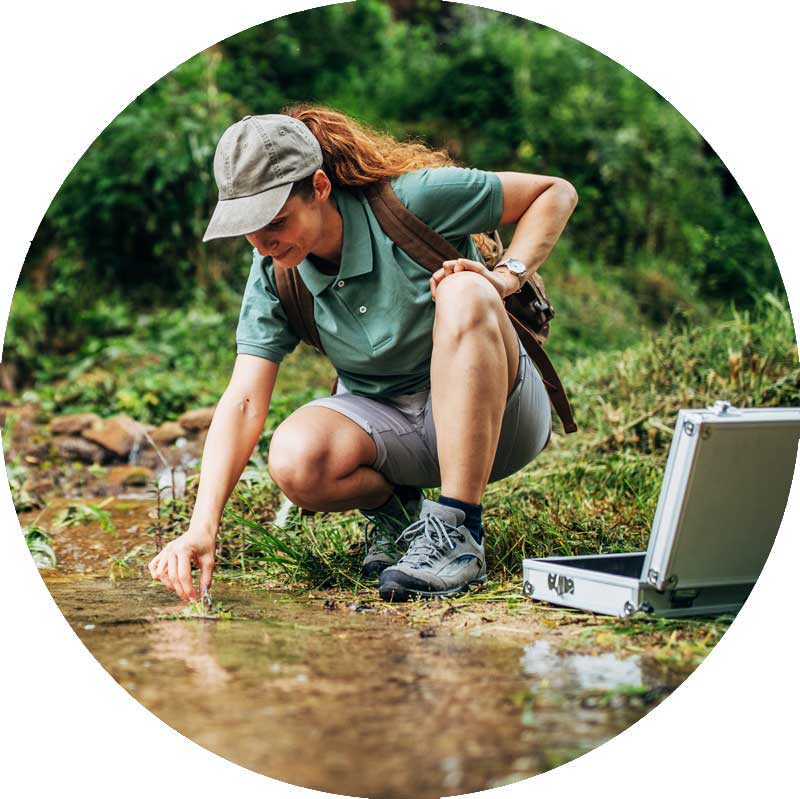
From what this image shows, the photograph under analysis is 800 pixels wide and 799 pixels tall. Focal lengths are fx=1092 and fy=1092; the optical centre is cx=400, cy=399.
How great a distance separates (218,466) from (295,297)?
42 cm

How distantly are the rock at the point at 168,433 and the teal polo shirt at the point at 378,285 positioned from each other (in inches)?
72.5

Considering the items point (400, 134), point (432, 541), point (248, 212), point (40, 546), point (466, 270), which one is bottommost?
point (40, 546)

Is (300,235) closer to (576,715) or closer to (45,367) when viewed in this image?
(576,715)

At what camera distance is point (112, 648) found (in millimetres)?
2051

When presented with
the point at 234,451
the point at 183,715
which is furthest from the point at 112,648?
the point at 234,451

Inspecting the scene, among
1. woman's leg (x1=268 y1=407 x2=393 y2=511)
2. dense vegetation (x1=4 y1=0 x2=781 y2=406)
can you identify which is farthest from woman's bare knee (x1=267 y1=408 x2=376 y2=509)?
dense vegetation (x1=4 y1=0 x2=781 y2=406)

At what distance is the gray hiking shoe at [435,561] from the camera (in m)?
2.28

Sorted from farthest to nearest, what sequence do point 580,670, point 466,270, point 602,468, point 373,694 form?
point 602,468, point 466,270, point 580,670, point 373,694

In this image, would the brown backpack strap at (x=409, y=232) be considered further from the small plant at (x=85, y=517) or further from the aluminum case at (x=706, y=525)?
the small plant at (x=85, y=517)

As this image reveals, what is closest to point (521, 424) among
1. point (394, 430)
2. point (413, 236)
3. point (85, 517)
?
point (394, 430)

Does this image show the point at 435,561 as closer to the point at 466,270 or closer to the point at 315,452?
the point at 315,452

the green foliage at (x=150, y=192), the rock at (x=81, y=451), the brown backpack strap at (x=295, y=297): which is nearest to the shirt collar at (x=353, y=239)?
the brown backpack strap at (x=295, y=297)

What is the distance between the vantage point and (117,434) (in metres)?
4.27

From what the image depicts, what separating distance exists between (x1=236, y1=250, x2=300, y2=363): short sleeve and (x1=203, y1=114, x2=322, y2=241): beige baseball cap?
0.77 ft
